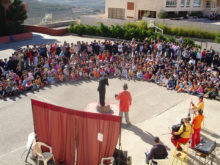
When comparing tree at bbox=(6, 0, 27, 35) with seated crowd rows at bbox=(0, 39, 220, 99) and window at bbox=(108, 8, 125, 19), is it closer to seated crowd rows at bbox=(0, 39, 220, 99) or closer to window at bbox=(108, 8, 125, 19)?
seated crowd rows at bbox=(0, 39, 220, 99)

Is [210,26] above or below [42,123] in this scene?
above

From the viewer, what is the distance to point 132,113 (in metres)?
11.1

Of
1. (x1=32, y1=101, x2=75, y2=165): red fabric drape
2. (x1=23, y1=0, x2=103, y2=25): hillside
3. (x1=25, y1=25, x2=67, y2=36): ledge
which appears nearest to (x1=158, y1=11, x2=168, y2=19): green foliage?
(x1=25, y1=25, x2=67, y2=36): ledge

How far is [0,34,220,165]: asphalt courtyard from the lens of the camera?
8445mm

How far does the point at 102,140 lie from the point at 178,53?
42.1 feet

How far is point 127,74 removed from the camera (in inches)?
620

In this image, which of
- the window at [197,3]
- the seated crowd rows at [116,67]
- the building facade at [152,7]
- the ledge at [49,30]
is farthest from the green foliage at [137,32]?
the window at [197,3]

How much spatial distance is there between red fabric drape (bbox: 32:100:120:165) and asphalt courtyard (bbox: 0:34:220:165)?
1.52 metres

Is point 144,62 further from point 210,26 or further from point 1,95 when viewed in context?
point 210,26

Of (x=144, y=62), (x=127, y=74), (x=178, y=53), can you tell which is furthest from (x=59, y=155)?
(x=178, y=53)

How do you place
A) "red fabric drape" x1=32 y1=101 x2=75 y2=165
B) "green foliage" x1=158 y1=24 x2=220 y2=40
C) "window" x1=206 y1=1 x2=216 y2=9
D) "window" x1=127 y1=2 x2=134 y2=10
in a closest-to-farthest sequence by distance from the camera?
"red fabric drape" x1=32 y1=101 x2=75 y2=165, "green foliage" x1=158 y1=24 x2=220 y2=40, "window" x1=127 y1=2 x2=134 y2=10, "window" x1=206 y1=1 x2=216 y2=9

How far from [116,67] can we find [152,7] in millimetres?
25851

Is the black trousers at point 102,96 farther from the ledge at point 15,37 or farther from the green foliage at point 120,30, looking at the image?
the ledge at point 15,37

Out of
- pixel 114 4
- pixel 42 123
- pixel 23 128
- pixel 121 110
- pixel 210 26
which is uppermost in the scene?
pixel 114 4
